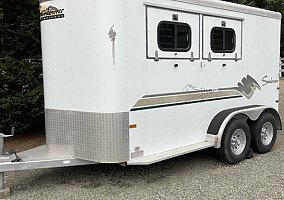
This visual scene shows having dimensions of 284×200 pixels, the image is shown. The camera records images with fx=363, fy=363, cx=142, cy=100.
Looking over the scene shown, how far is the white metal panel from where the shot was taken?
5.77 metres

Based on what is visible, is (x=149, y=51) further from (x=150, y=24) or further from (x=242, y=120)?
(x=242, y=120)

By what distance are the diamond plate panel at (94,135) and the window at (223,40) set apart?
216 centimetres

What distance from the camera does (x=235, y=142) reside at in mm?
6234

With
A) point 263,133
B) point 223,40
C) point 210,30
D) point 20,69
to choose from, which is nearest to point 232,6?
point 223,40

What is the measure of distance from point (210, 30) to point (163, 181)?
98.3 inches

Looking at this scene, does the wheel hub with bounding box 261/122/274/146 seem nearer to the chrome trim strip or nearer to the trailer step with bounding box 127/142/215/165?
the chrome trim strip

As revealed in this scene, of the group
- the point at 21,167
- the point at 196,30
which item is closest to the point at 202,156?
the point at 196,30

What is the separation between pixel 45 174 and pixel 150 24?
2855 millimetres

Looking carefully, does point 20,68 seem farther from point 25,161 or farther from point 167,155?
point 167,155

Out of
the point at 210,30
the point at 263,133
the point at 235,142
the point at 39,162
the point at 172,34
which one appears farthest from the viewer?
the point at 263,133

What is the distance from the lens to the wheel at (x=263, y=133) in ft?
21.7

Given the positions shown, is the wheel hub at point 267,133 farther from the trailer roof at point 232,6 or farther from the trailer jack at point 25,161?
the trailer jack at point 25,161

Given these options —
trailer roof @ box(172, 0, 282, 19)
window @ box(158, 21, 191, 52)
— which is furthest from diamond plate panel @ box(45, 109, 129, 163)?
trailer roof @ box(172, 0, 282, 19)

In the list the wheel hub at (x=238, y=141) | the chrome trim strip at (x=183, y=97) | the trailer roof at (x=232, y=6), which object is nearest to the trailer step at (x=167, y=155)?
the wheel hub at (x=238, y=141)
